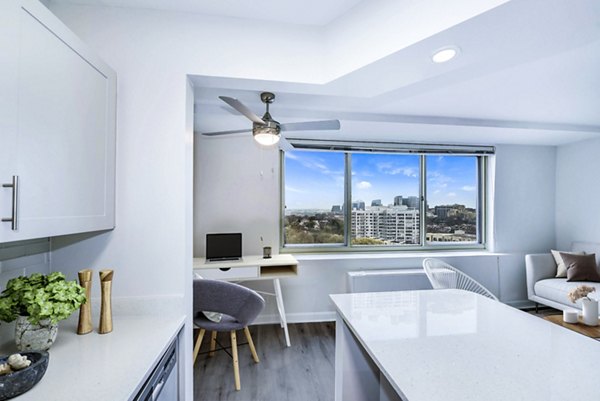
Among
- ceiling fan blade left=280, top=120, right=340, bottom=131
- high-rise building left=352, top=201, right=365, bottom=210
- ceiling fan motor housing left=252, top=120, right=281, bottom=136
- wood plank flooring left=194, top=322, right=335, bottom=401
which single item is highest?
ceiling fan blade left=280, top=120, right=340, bottom=131

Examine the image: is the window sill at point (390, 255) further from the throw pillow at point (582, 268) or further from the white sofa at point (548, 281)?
the throw pillow at point (582, 268)

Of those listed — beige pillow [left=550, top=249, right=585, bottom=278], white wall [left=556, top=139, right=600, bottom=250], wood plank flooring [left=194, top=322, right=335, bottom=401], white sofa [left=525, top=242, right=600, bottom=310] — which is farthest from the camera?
white wall [left=556, top=139, right=600, bottom=250]

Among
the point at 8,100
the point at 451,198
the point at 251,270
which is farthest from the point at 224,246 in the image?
the point at 451,198

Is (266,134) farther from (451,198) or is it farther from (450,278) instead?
(451,198)

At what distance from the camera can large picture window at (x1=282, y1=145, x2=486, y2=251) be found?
3.70 meters

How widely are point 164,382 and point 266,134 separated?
1.43 m

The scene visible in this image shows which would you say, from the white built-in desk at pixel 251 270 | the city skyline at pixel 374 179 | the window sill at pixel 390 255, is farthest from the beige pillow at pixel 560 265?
the white built-in desk at pixel 251 270

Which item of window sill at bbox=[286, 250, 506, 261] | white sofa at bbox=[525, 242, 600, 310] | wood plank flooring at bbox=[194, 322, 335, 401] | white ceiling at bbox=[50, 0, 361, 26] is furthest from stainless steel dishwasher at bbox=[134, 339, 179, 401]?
white sofa at bbox=[525, 242, 600, 310]

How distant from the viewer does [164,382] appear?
118 centimetres

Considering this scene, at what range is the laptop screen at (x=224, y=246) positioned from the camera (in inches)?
119

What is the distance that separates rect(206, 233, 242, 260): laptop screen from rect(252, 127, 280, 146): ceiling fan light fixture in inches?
57.9

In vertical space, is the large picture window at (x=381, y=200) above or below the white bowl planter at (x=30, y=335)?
above

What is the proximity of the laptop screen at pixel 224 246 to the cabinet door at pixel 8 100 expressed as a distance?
224cm

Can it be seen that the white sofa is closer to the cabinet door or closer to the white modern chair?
the white modern chair
